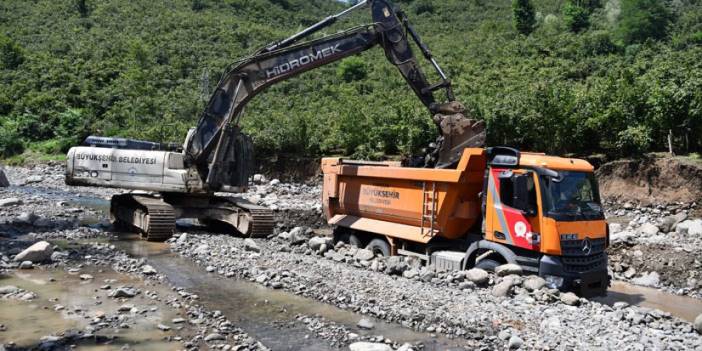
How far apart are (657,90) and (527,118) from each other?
4291 millimetres

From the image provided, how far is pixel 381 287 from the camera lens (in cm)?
943

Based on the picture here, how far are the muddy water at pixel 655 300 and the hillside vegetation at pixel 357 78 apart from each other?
9.26 m

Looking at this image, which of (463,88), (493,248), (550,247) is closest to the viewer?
(550,247)

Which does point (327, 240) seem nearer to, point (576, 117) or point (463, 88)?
point (576, 117)

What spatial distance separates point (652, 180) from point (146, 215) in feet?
49.3

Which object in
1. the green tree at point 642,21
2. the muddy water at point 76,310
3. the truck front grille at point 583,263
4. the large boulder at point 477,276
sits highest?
the green tree at point 642,21

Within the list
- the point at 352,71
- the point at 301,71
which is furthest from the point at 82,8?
the point at 301,71

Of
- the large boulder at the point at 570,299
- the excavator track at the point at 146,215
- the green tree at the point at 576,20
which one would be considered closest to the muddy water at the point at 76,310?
the excavator track at the point at 146,215

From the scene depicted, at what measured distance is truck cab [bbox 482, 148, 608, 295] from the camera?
30.1 feet

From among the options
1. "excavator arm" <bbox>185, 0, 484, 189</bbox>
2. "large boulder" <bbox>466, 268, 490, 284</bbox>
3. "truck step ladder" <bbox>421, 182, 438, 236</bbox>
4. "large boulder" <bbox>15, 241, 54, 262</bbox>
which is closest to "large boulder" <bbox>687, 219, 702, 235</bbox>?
"excavator arm" <bbox>185, 0, 484, 189</bbox>

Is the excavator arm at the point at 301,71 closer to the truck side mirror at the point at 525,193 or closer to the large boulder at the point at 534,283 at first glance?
the truck side mirror at the point at 525,193

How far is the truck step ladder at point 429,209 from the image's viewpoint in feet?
36.0

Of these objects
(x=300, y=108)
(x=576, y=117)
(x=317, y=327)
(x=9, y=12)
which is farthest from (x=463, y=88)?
(x=9, y=12)

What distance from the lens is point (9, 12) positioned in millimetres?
63375
